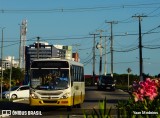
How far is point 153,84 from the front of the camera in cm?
1130

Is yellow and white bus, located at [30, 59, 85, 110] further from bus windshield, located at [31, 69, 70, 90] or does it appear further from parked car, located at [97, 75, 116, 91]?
parked car, located at [97, 75, 116, 91]

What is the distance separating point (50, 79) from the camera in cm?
2870

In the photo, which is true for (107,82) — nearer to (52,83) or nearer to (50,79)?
(50,79)

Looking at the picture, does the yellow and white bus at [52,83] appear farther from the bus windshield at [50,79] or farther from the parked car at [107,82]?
the parked car at [107,82]

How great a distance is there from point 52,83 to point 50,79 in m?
0.28

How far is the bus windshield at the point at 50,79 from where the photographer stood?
93.8 ft

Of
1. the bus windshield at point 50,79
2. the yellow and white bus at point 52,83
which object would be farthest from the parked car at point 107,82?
the bus windshield at point 50,79

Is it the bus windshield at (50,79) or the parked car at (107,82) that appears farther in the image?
the parked car at (107,82)

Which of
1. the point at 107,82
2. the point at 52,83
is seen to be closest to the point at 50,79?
the point at 52,83

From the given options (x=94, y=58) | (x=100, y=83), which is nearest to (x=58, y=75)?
(x=100, y=83)

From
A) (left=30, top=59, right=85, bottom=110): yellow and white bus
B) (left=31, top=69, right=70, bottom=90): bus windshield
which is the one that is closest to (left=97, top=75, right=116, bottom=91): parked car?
(left=30, top=59, right=85, bottom=110): yellow and white bus

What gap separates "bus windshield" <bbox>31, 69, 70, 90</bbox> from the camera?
28.6 meters

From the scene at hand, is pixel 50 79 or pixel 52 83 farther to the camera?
pixel 50 79

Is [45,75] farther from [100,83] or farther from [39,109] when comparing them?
[100,83]
